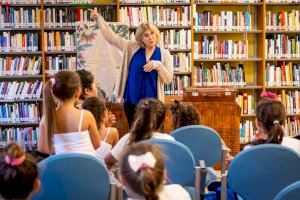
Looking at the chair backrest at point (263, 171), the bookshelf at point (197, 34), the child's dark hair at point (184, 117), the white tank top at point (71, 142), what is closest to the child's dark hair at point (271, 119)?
the chair backrest at point (263, 171)

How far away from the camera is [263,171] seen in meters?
3.12

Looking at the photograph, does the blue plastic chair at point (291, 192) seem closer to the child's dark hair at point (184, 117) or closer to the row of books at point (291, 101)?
the child's dark hair at point (184, 117)

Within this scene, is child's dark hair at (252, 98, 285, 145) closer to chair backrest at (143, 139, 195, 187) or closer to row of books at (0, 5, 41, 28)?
chair backrest at (143, 139, 195, 187)

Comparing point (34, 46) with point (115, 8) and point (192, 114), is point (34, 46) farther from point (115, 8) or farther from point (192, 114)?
point (192, 114)

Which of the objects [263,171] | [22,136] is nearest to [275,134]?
[263,171]

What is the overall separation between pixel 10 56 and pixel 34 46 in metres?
0.39

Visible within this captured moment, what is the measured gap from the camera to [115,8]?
7449 millimetres

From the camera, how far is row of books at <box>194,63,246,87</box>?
7539mm

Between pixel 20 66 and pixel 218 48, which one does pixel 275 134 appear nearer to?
pixel 218 48

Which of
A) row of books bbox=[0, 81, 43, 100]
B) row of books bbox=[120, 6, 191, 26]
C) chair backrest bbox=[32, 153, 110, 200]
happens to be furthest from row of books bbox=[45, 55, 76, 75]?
chair backrest bbox=[32, 153, 110, 200]

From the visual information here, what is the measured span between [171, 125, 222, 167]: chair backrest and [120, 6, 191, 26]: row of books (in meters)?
3.51

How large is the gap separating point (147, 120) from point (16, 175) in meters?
1.51

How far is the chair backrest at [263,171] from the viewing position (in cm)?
306

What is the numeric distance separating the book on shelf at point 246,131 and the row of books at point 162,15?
1587 millimetres
